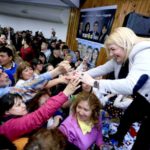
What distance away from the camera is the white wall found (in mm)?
8234

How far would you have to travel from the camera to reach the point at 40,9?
8227mm

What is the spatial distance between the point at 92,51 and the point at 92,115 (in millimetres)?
3647

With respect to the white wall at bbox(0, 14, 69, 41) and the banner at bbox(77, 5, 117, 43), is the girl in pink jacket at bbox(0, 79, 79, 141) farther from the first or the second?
the white wall at bbox(0, 14, 69, 41)

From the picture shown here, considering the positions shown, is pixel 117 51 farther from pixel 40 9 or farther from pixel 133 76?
pixel 40 9

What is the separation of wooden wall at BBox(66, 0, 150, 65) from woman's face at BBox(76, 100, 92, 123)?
8.51ft

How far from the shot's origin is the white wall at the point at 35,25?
823cm

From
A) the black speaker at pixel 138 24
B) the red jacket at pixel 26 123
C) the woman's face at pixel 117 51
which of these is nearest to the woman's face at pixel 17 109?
the red jacket at pixel 26 123

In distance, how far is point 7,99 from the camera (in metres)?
1.45

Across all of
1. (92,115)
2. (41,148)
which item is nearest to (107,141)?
(92,115)

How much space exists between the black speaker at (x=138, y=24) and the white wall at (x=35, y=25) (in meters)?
5.67

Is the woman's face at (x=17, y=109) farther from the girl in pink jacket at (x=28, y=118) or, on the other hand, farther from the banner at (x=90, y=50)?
the banner at (x=90, y=50)

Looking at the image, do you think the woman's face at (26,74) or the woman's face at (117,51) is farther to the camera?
the woman's face at (26,74)

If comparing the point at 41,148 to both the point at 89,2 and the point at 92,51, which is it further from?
the point at 89,2

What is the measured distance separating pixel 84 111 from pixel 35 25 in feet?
27.6
